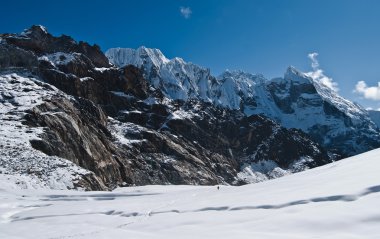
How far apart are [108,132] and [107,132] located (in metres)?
0.36

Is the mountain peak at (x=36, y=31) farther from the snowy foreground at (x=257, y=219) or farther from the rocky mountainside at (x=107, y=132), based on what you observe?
the snowy foreground at (x=257, y=219)

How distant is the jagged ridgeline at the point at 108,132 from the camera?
166ft

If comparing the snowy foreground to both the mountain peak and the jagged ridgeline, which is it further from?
the mountain peak

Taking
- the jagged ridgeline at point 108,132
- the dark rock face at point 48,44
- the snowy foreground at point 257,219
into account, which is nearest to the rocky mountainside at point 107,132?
the jagged ridgeline at point 108,132

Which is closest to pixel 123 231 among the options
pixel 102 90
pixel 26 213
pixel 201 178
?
pixel 26 213

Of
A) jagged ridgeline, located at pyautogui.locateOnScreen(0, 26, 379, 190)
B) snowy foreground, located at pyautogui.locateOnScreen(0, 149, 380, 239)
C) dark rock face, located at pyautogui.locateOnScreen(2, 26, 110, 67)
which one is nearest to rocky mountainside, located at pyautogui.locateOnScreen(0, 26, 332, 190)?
Result: jagged ridgeline, located at pyautogui.locateOnScreen(0, 26, 379, 190)

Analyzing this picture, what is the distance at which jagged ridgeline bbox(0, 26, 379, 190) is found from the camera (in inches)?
1991

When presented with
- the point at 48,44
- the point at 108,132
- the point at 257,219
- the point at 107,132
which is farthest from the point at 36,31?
the point at 257,219

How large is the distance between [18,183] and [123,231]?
87.7ft

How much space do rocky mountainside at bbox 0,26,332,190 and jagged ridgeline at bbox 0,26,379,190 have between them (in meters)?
0.21

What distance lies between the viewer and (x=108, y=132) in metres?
99.2

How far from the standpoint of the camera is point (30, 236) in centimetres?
1222

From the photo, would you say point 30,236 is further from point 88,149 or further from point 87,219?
point 88,149

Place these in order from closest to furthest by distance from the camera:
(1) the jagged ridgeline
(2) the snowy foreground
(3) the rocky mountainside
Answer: (2) the snowy foreground → (3) the rocky mountainside → (1) the jagged ridgeline
